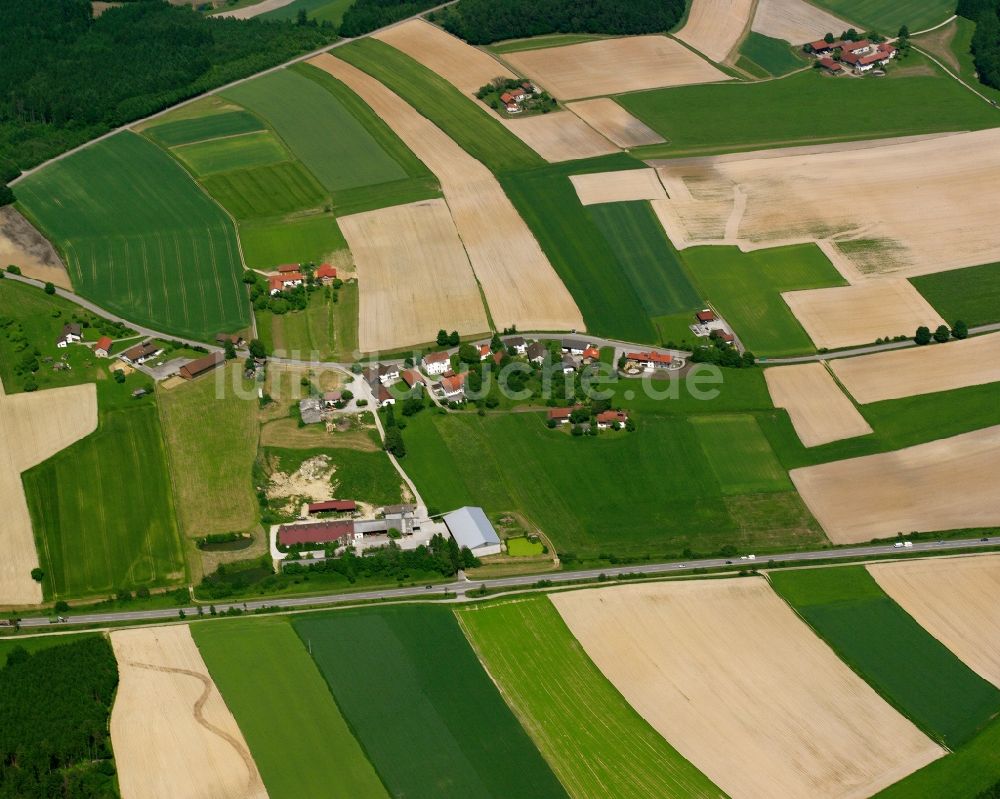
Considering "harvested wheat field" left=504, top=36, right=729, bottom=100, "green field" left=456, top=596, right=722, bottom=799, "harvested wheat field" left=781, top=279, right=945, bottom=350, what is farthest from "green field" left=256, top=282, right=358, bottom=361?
"harvested wheat field" left=504, top=36, right=729, bottom=100

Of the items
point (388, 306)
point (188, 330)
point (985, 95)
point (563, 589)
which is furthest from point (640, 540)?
point (985, 95)

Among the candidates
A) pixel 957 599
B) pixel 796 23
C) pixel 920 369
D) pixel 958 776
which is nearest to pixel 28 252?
pixel 920 369

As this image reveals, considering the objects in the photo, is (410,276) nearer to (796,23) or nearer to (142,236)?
(142,236)

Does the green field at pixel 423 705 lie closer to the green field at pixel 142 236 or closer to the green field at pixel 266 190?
the green field at pixel 142 236

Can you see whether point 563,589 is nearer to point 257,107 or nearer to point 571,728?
point 571,728

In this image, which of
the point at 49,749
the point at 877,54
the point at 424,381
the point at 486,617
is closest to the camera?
the point at 49,749
